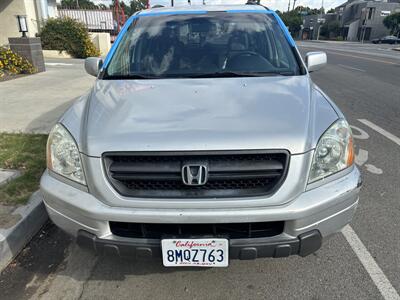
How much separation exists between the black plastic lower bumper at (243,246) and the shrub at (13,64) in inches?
356

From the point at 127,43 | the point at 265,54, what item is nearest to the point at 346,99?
the point at 265,54

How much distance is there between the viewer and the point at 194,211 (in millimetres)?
1921

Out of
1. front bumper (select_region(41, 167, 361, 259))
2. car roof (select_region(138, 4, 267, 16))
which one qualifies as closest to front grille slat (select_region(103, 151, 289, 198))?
front bumper (select_region(41, 167, 361, 259))

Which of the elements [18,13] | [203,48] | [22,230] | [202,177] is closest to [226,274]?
[202,177]

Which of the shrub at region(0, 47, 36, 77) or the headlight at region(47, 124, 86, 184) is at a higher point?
the headlight at region(47, 124, 86, 184)

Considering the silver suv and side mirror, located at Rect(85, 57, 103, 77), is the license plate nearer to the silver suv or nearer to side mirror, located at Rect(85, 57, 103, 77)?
the silver suv

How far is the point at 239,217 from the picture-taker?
1.91 m

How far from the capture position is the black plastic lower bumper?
1.96 meters

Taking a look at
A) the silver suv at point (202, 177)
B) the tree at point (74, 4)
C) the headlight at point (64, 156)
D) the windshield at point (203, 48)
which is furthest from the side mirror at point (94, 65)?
the tree at point (74, 4)

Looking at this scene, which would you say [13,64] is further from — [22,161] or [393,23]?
[393,23]

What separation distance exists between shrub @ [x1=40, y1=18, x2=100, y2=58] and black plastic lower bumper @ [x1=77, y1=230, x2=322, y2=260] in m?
15.2

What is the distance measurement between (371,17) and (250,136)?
275 ft

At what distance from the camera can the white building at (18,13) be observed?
15.1 metres

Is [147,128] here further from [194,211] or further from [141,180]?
[194,211]
